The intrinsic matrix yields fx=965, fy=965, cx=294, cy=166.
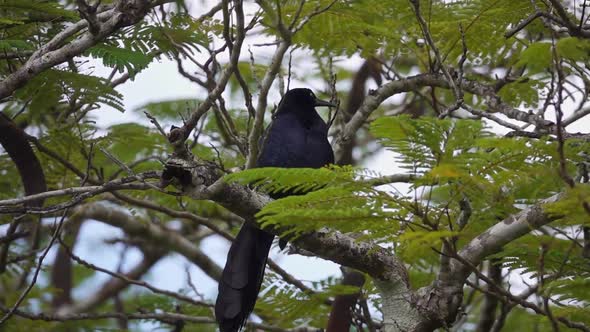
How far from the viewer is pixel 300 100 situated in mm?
7492

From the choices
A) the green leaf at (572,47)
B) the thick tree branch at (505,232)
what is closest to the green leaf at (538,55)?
the green leaf at (572,47)

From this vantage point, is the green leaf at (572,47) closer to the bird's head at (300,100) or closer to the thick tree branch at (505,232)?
the thick tree branch at (505,232)

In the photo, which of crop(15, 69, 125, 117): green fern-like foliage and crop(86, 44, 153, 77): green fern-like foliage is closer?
crop(86, 44, 153, 77): green fern-like foliage

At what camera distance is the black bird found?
5566 millimetres

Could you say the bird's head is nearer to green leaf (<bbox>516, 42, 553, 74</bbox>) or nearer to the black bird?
the black bird

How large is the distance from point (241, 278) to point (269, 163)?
1.25 metres

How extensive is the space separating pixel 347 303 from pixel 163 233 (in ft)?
7.71

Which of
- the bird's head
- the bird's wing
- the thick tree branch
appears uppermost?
the bird's head

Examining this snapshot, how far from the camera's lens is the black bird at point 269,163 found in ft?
18.3

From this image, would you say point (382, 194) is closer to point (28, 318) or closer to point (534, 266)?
point (534, 266)

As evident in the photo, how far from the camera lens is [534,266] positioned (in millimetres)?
4340

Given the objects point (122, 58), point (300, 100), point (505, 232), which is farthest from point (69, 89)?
point (505, 232)

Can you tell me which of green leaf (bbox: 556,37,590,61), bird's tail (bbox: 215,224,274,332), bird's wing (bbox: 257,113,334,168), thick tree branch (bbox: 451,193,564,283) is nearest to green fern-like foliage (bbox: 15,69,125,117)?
bird's tail (bbox: 215,224,274,332)

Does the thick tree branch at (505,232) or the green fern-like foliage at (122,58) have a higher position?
the green fern-like foliage at (122,58)
